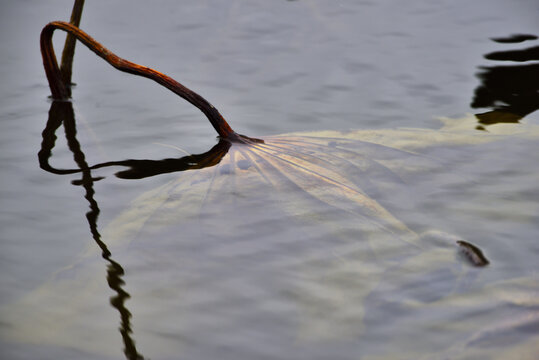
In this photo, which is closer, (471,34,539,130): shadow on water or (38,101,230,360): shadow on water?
(38,101,230,360): shadow on water

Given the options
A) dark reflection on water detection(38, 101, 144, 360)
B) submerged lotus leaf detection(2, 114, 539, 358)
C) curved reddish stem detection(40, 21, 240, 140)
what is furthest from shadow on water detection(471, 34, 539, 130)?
dark reflection on water detection(38, 101, 144, 360)

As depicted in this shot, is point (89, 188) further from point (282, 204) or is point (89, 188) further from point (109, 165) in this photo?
point (282, 204)

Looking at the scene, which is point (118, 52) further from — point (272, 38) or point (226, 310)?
point (226, 310)

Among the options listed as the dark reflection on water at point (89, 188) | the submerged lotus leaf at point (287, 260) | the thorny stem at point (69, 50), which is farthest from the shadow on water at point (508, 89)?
the thorny stem at point (69, 50)

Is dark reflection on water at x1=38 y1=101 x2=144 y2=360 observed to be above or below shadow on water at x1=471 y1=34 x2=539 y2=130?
below

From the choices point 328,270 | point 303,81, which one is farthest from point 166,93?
point 328,270

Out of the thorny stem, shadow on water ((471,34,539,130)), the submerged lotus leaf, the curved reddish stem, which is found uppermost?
shadow on water ((471,34,539,130))

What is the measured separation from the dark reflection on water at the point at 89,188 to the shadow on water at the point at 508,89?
1.33 metres

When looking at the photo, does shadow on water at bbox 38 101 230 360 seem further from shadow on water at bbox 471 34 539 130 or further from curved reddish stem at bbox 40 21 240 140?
shadow on water at bbox 471 34 539 130

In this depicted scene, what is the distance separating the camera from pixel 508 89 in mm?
2152

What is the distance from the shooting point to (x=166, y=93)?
216 centimetres

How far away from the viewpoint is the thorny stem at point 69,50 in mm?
2000

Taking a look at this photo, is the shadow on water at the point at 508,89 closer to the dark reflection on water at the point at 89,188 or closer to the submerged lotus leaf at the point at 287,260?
the submerged lotus leaf at the point at 287,260

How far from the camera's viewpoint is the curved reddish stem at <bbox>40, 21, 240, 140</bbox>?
1.61 m
